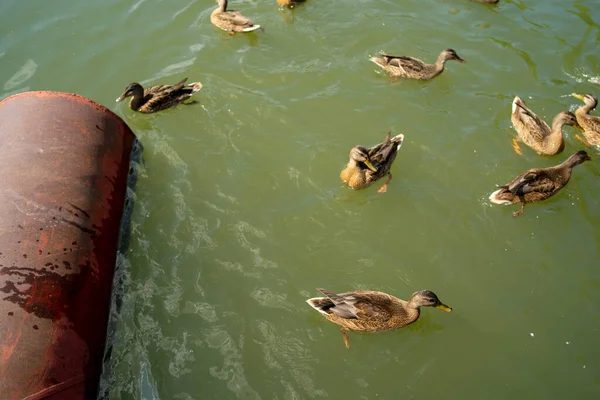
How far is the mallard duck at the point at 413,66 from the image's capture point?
8.52 metres

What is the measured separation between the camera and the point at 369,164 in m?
6.82

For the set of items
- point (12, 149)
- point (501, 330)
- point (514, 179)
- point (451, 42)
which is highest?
point (12, 149)

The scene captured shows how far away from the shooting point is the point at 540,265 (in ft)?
21.0

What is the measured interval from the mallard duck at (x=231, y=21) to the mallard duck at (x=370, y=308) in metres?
5.69

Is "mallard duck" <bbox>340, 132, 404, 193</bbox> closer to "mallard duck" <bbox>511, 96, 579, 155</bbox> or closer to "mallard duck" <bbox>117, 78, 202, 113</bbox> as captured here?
"mallard duck" <bbox>511, 96, 579, 155</bbox>

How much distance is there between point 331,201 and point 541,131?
365cm

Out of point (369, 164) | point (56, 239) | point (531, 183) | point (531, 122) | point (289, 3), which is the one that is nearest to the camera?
point (56, 239)

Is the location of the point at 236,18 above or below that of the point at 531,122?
above

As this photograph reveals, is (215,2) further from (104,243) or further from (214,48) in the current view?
(104,243)

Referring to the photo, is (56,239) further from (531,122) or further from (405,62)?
(531,122)

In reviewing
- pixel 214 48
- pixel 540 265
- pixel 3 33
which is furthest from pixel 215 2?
pixel 540 265

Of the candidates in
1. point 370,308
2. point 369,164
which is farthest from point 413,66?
point 370,308

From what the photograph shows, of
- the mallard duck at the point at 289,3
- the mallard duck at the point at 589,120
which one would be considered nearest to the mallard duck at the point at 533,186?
the mallard duck at the point at 589,120

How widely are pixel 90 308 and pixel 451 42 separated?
26.3 ft
